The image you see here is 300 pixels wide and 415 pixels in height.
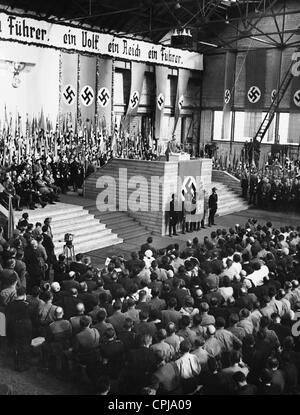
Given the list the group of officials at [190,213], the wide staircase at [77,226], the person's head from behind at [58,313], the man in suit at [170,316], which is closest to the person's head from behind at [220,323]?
the man in suit at [170,316]

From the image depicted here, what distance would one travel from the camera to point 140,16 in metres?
25.0

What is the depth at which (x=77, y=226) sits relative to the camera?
14711mm

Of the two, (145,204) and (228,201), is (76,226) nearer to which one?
(145,204)

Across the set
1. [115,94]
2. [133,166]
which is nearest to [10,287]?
[133,166]

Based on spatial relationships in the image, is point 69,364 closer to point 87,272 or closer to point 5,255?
point 87,272

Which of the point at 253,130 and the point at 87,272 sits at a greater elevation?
the point at 253,130

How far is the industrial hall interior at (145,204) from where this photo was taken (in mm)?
6363

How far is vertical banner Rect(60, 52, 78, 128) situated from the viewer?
833 inches

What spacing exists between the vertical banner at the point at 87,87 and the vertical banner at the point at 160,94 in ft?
15.0

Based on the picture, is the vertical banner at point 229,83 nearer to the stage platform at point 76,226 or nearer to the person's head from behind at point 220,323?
the stage platform at point 76,226

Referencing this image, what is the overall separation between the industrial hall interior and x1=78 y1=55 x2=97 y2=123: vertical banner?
6cm

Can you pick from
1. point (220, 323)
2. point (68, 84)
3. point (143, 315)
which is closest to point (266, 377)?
point (220, 323)

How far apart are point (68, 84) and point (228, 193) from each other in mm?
7979

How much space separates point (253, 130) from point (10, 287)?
74.1 ft
